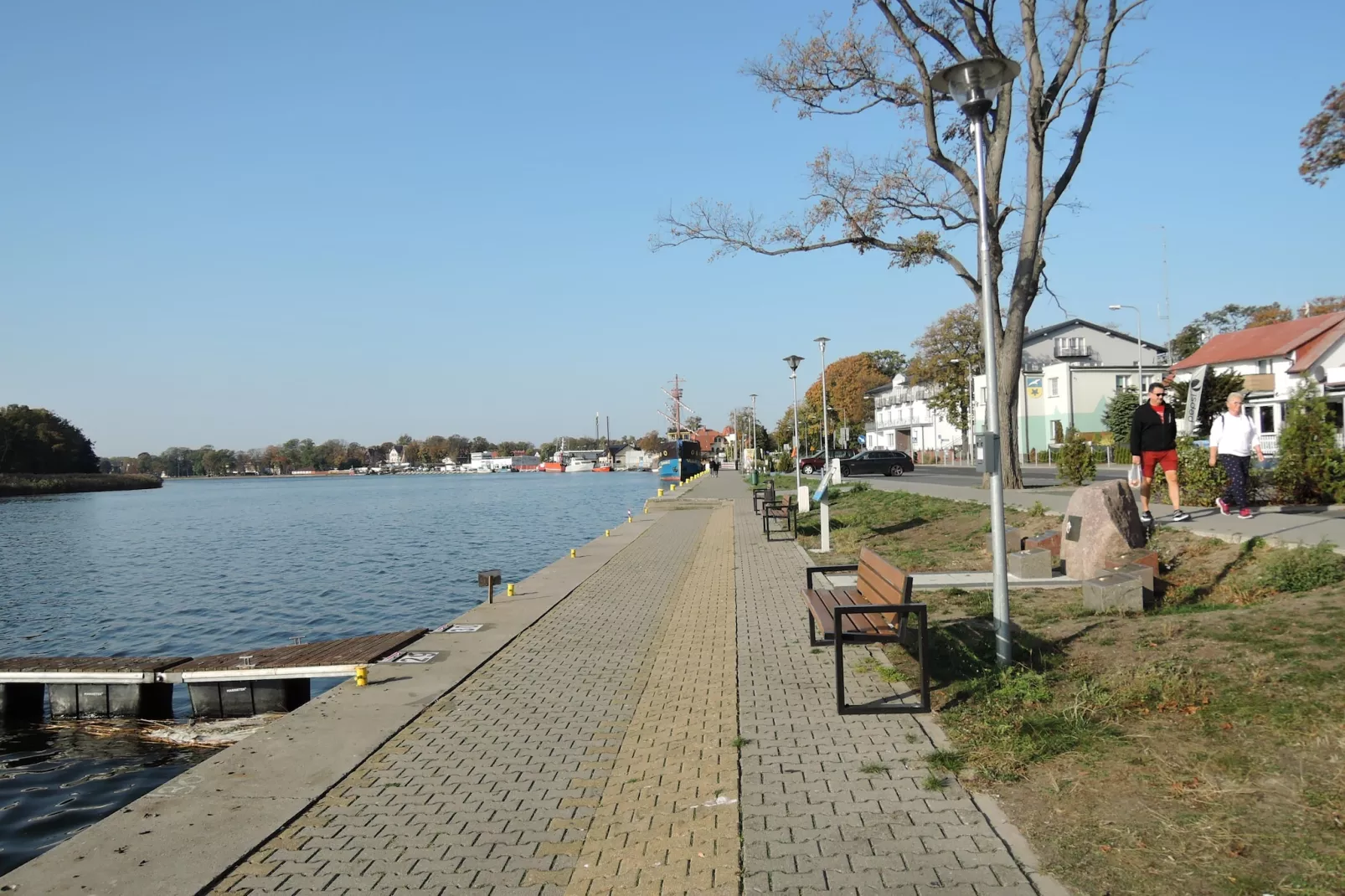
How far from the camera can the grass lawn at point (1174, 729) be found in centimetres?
387

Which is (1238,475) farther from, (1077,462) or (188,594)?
(188,594)

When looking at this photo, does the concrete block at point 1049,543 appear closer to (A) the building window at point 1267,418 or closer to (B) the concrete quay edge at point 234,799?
(B) the concrete quay edge at point 234,799

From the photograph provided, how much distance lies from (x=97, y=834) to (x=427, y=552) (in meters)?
24.8

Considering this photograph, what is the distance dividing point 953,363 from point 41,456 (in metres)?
112

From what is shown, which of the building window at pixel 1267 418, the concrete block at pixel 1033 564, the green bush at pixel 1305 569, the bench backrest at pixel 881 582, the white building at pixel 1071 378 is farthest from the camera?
the white building at pixel 1071 378

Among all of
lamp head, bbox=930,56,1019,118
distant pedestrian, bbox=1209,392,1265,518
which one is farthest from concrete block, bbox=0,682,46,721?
distant pedestrian, bbox=1209,392,1265,518

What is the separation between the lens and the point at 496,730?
265 inches

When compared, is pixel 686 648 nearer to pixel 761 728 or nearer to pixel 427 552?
pixel 761 728

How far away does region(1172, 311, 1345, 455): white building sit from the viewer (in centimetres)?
4562

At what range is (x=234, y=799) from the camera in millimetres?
5438

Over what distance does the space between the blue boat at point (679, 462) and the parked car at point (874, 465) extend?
33.2 m

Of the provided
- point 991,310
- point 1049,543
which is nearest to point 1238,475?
point 1049,543

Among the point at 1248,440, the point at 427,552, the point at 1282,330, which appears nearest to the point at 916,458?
the point at 1282,330

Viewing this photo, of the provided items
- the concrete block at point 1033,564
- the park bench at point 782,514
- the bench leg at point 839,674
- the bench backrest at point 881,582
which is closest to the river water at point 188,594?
the bench leg at point 839,674
